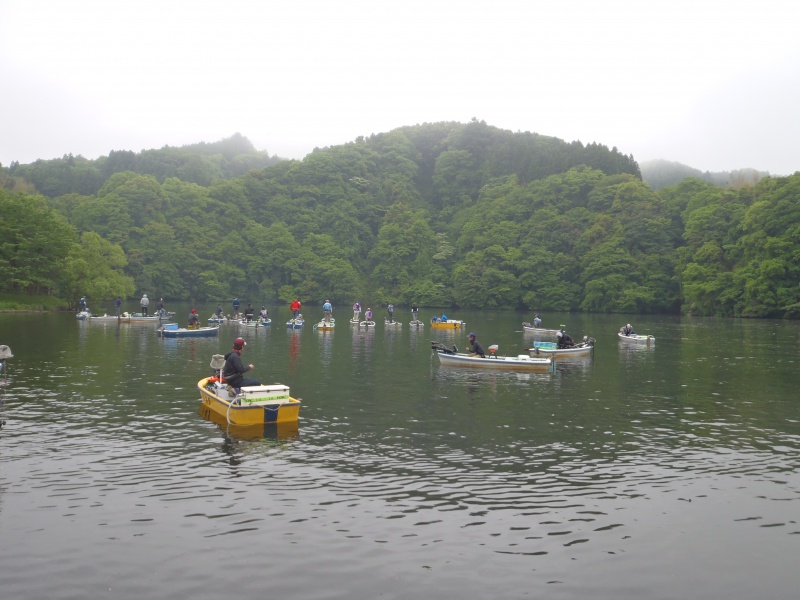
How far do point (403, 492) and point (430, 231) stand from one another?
430ft

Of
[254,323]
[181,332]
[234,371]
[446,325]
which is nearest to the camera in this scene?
[234,371]

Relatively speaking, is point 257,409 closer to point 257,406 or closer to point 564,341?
point 257,406

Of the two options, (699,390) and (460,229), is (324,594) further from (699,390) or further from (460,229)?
(460,229)

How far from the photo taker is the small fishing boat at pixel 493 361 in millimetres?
35594

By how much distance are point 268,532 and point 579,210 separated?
12413 cm

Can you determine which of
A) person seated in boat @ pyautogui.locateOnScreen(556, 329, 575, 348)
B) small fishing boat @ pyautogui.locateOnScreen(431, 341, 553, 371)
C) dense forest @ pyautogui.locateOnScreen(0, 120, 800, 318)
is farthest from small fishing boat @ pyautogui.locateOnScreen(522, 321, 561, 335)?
dense forest @ pyautogui.locateOnScreen(0, 120, 800, 318)

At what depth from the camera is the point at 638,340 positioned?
5491 centimetres

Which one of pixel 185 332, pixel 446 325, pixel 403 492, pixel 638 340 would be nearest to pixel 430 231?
pixel 446 325

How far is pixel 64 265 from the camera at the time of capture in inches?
2923

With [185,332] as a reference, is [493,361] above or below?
below

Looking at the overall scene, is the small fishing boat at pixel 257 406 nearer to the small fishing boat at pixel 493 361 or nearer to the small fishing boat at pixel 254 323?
the small fishing boat at pixel 493 361

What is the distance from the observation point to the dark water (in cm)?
1054

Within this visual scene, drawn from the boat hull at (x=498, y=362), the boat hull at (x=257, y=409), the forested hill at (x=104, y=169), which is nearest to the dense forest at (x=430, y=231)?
the forested hill at (x=104, y=169)

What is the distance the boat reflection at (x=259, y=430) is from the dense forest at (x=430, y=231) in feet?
202
